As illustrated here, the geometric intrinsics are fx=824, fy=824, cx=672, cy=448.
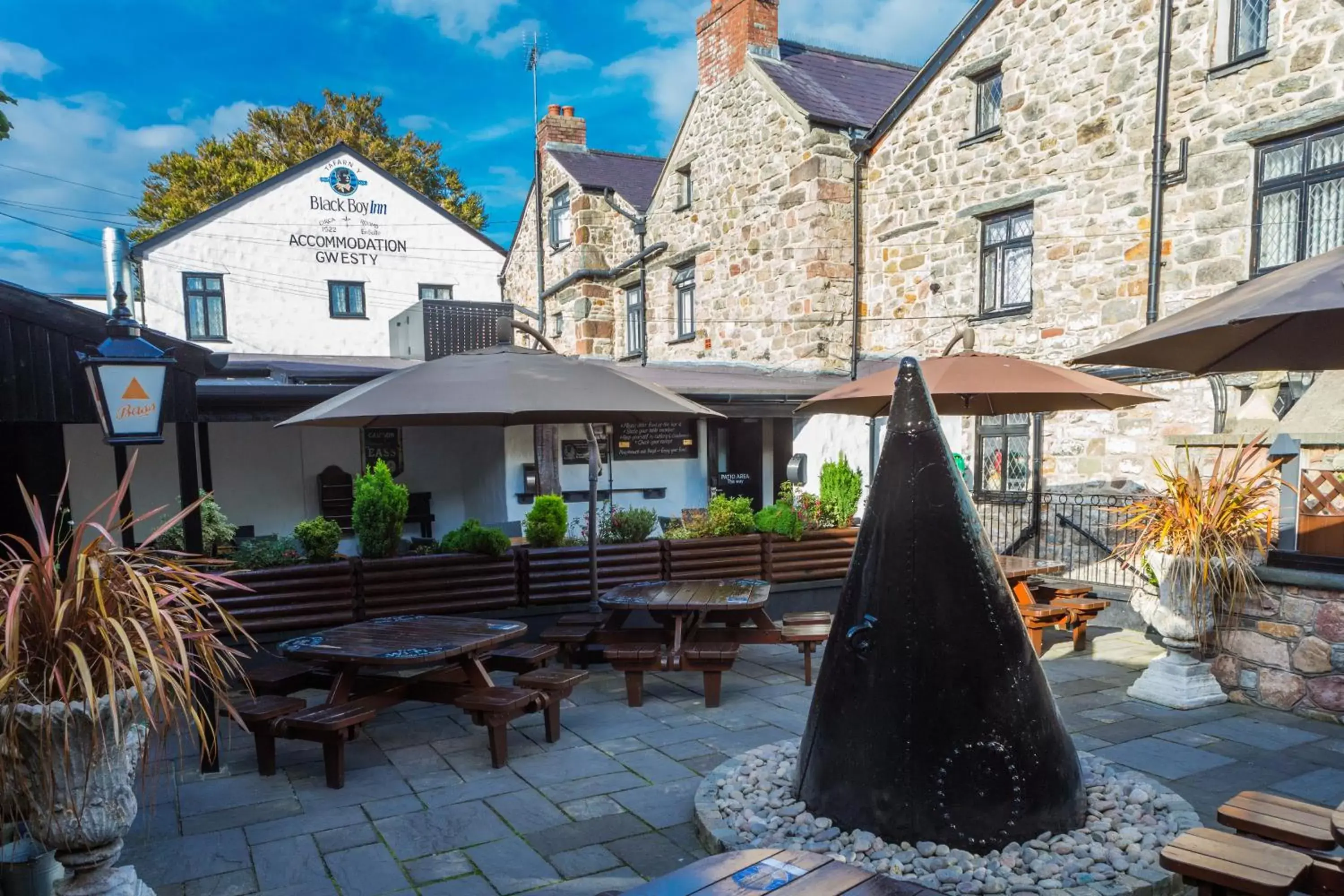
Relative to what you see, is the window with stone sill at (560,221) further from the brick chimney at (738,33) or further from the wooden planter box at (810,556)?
the wooden planter box at (810,556)

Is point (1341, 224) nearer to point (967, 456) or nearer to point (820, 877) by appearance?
point (967, 456)

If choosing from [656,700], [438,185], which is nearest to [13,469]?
[656,700]

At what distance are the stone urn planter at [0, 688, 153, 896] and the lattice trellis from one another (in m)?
6.34

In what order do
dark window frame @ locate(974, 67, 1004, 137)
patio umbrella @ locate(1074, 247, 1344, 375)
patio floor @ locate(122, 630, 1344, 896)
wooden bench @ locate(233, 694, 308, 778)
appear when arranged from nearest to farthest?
patio umbrella @ locate(1074, 247, 1344, 375) → patio floor @ locate(122, 630, 1344, 896) → wooden bench @ locate(233, 694, 308, 778) → dark window frame @ locate(974, 67, 1004, 137)

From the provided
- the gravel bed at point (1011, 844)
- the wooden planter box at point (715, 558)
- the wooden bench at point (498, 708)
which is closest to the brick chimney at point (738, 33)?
the wooden planter box at point (715, 558)

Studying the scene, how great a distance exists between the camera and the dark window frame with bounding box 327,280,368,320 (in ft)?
60.7

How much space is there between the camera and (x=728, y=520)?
7.62m

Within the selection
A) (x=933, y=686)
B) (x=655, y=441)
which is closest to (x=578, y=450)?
(x=655, y=441)

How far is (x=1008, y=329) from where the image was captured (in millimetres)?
10547

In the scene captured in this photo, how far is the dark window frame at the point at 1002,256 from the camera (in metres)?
10.4

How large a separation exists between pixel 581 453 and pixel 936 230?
19.3 feet

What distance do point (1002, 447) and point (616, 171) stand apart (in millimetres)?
11262

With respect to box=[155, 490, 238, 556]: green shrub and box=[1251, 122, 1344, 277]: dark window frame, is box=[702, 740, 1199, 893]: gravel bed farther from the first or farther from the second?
box=[1251, 122, 1344, 277]: dark window frame

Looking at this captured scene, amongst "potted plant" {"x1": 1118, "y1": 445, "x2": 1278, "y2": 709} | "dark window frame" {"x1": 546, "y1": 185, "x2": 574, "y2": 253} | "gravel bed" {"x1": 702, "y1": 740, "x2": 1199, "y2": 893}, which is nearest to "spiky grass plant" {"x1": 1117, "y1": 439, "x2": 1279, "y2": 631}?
"potted plant" {"x1": 1118, "y1": 445, "x2": 1278, "y2": 709}
